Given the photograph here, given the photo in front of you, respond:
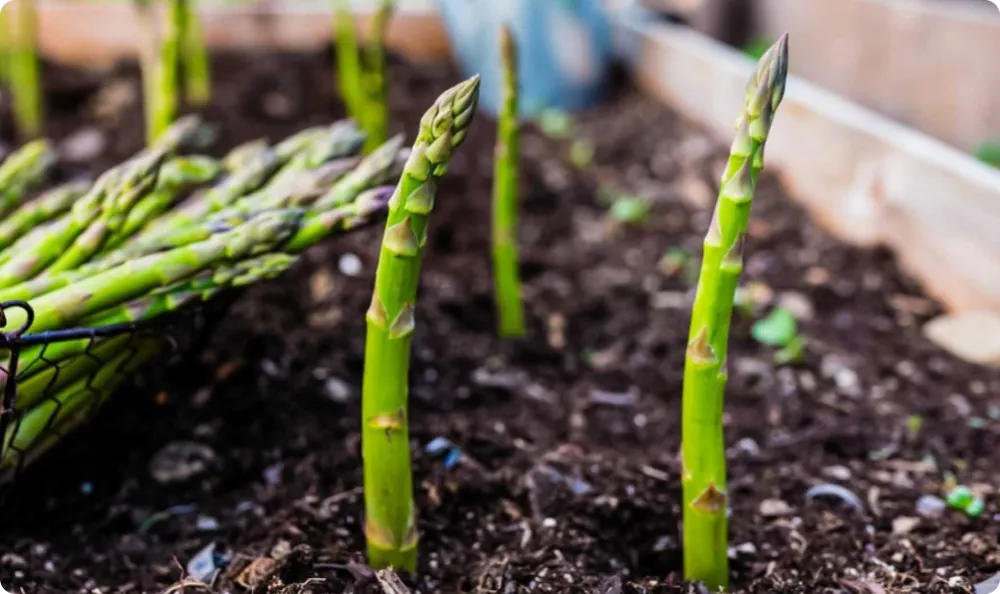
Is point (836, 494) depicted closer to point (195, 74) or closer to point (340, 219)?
point (340, 219)

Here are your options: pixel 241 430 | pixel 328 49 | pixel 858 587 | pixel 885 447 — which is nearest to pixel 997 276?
pixel 885 447

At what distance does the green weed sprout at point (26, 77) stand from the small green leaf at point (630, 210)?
186 centimetres

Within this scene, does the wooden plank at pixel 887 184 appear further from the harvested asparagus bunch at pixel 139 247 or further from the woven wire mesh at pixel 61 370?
the woven wire mesh at pixel 61 370

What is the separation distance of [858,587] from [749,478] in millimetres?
340

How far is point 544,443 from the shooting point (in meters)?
1.58

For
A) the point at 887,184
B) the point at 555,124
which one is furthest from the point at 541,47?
the point at 887,184

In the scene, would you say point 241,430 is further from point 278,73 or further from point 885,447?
point 278,73

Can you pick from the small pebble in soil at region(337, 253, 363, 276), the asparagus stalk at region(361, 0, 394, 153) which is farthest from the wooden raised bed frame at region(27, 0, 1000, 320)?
the small pebble in soil at region(337, 253, 363, 276)

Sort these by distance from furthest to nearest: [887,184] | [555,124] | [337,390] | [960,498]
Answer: [555,124], [887,184], [337,390], [960,498]

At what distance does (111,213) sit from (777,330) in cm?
132

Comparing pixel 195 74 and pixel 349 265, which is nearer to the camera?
pixel 349 265

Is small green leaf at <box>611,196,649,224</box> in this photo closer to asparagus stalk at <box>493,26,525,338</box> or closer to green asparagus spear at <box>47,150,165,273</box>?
asparagus stalk at <box>493,26,525,338</box>

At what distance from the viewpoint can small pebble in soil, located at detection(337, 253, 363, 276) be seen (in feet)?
7.02

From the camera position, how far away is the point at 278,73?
11.8ft
